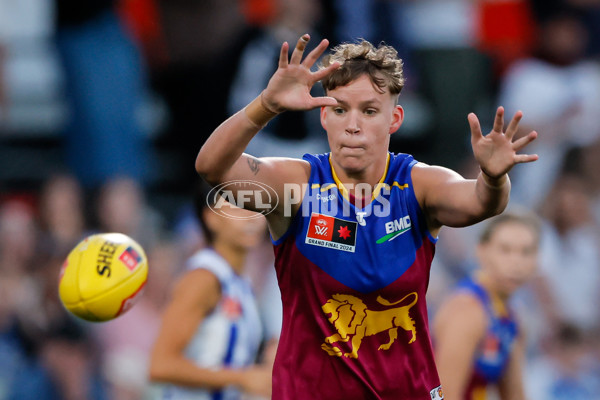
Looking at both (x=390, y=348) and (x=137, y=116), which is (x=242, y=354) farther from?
(x=137, y=116)

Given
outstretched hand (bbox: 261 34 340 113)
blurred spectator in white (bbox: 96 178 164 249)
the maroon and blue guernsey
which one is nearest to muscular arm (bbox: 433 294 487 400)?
the maroon and blue guernsey

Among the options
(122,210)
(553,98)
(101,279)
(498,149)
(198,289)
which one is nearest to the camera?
(498,149)

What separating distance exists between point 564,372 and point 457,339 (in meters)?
3.71

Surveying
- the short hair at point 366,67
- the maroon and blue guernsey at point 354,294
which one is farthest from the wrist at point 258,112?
the maroon and blue guernsey at point 354,294

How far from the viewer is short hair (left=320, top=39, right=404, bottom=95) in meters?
4.63

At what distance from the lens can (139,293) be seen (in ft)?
19.0

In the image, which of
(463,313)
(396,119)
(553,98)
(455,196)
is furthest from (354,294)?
(553,98)

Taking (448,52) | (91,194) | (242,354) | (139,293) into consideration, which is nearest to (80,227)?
(91,194)

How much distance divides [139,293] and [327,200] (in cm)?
156

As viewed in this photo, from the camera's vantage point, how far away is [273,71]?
920cm

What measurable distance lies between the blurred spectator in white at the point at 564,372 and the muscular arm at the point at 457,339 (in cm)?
335

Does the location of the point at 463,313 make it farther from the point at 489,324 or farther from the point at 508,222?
the point at 508,222

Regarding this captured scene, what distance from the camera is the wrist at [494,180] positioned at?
437cm

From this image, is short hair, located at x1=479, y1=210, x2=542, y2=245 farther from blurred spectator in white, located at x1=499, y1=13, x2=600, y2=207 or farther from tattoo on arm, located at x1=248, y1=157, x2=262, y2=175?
blurred spectator in white, located at x1=499, y1=13, x2=600, y2=207
